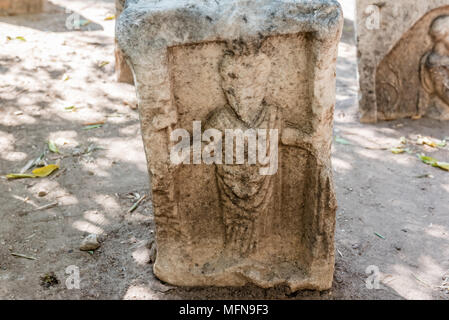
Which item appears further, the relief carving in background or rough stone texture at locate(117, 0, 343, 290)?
the relief carving in background

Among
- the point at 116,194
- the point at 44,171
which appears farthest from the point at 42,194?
the point at 116,194

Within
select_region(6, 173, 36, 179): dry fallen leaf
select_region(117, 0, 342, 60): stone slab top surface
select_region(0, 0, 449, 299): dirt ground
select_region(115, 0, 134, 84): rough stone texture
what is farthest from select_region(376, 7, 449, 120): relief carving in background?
select_region(6, 173, 36, 179): dry fallen leaf

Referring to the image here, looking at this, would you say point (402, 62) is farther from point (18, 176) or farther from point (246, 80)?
point (18, 176)

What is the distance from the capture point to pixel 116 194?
384cm

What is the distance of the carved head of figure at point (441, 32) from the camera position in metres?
4.61

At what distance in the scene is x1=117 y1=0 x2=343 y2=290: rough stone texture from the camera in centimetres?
244

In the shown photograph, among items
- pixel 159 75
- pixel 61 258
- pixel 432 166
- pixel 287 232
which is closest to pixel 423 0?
pixel 432 166

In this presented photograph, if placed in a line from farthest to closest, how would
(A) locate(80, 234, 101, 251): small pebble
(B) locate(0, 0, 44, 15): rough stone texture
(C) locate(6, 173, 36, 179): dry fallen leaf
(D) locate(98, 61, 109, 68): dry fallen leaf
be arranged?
1. (B) locate(0, 0, 44, 15): rough stone texture
2. (D) locate(98, 61, 109, 68): dry fallen leaf
3. (C) locate(6, 173, 36, 179): dry fallen leaf
4. (A) locate(80, 234, 101, 251): small pebble

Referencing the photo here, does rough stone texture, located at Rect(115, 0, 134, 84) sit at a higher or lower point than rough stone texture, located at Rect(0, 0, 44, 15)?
lower

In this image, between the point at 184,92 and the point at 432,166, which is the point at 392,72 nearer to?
the point at 432,166

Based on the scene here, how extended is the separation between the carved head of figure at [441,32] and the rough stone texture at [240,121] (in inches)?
103

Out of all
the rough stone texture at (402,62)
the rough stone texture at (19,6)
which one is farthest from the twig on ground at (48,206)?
the rough stone texture at (19,6)

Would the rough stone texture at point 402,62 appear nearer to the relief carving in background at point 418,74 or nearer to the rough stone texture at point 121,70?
the relief carving in background at point 418,74

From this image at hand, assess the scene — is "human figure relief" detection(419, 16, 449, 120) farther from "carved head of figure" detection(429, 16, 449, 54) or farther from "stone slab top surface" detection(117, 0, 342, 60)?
"stone slab top surface" detection(117, 0, 342, 60)
